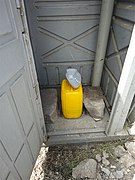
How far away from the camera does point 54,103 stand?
5.95 feet

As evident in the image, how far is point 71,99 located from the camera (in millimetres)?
1624

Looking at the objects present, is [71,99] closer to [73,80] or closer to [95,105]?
[73,80]

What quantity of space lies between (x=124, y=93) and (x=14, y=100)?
0.99 metres

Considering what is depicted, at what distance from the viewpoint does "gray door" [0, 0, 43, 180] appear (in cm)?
73

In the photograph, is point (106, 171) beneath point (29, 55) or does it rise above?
beneath

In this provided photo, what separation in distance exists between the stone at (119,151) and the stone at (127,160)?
0.04m

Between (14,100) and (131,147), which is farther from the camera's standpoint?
(131,147)

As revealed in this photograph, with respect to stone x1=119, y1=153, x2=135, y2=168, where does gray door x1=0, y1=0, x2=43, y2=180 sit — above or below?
above

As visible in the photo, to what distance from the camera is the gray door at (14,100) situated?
2.39ft

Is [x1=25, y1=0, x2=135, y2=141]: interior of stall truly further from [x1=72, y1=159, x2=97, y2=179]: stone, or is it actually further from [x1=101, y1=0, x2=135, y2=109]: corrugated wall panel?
[x1=72, y1=159, x2=97, y2=179]: stone

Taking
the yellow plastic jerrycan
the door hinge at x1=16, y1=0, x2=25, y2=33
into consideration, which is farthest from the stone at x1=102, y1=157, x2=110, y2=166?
the door hinge at x1=16, y1=0, x2=25, y2=33

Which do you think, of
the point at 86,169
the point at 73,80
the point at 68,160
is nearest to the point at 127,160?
the point at 86,169

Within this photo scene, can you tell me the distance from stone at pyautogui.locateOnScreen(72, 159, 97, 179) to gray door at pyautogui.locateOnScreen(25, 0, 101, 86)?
132 centimetres

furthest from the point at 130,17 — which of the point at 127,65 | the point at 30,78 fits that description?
the point at 30,78
